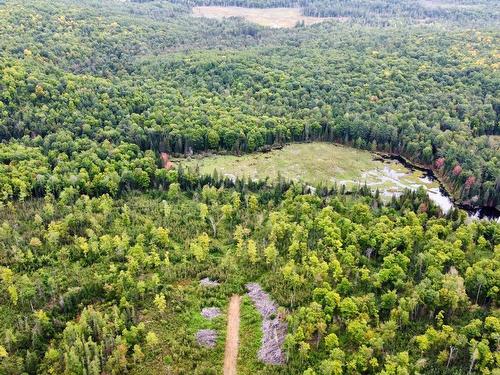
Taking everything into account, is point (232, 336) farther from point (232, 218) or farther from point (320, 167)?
point (320, 167)

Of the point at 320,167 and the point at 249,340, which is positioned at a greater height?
the point at 320,167

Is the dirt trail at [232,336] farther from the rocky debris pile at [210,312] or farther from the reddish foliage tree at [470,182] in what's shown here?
the reddish foliage tree at [470,182]

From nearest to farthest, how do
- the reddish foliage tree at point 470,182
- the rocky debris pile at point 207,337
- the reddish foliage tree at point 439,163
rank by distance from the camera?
1. the rocky debris pile at point 207,337
2. the reddish foliage tree at point 470,182
3. the reddish foliage tree at point 439,163

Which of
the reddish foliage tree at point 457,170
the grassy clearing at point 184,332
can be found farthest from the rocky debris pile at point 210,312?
the reddish foliage tree at point 457,170

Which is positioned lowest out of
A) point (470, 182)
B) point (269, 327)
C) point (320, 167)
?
point (269, 327)

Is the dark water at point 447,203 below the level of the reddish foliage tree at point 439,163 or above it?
below

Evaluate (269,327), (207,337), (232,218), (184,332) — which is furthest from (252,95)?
(207,337)

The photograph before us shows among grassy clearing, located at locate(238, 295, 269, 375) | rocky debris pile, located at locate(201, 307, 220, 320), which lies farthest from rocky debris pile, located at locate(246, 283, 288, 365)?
rocky debris pile, located at locate(201, 307, 220, 320)
